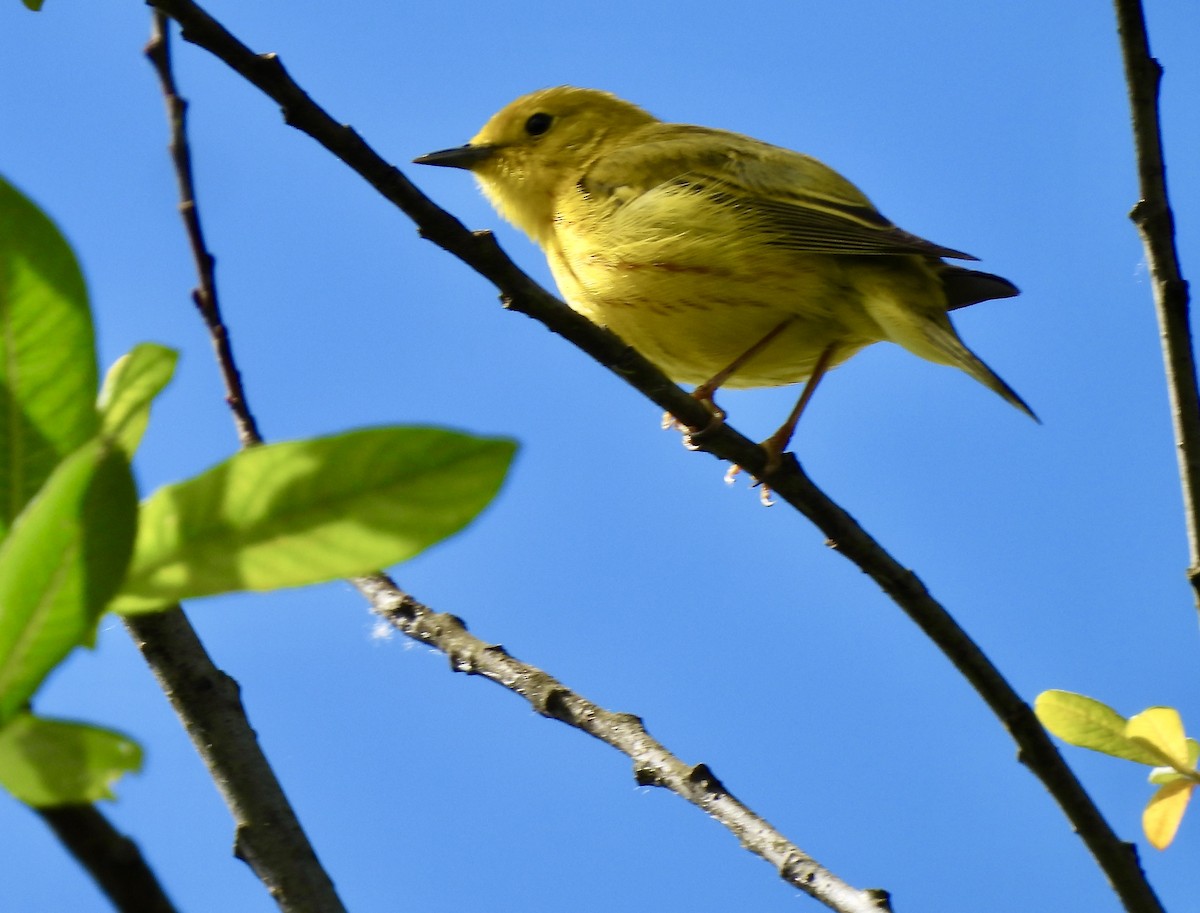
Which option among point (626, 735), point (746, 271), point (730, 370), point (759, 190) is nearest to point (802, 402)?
point (730, 370)

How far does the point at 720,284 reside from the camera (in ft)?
11.2

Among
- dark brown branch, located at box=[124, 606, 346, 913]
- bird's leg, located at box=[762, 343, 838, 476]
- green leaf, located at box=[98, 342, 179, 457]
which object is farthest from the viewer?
bird's leg, located at box=[762, 343, 838, 476]

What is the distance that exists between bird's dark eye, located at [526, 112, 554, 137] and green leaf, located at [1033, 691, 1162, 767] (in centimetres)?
362

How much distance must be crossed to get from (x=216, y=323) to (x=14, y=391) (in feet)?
5.27

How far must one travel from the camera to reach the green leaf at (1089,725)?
1.57 meters

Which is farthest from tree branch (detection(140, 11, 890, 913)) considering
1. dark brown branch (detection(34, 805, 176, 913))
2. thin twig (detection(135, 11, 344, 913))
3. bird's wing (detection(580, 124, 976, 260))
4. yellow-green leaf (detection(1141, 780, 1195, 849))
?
bird's wing (detection(580, 124, 976, 260))

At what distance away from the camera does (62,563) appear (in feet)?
1.92

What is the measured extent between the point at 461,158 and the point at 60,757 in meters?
4.29

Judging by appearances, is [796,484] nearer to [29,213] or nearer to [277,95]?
[277,95]

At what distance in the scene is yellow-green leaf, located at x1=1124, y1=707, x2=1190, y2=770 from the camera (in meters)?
1.54

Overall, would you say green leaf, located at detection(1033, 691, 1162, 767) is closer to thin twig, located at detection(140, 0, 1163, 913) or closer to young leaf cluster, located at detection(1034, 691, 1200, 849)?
young leaf cluster, located at detection(1034, 691, 1200, 849)

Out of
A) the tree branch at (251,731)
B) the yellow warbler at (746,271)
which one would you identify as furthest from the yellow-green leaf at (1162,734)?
the yellow warbler at (746,271)

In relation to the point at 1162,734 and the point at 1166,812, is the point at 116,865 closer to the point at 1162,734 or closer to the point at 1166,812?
the point at 1162,734

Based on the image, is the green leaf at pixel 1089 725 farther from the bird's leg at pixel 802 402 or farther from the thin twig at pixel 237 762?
the bird's leg at pixel 802 402
